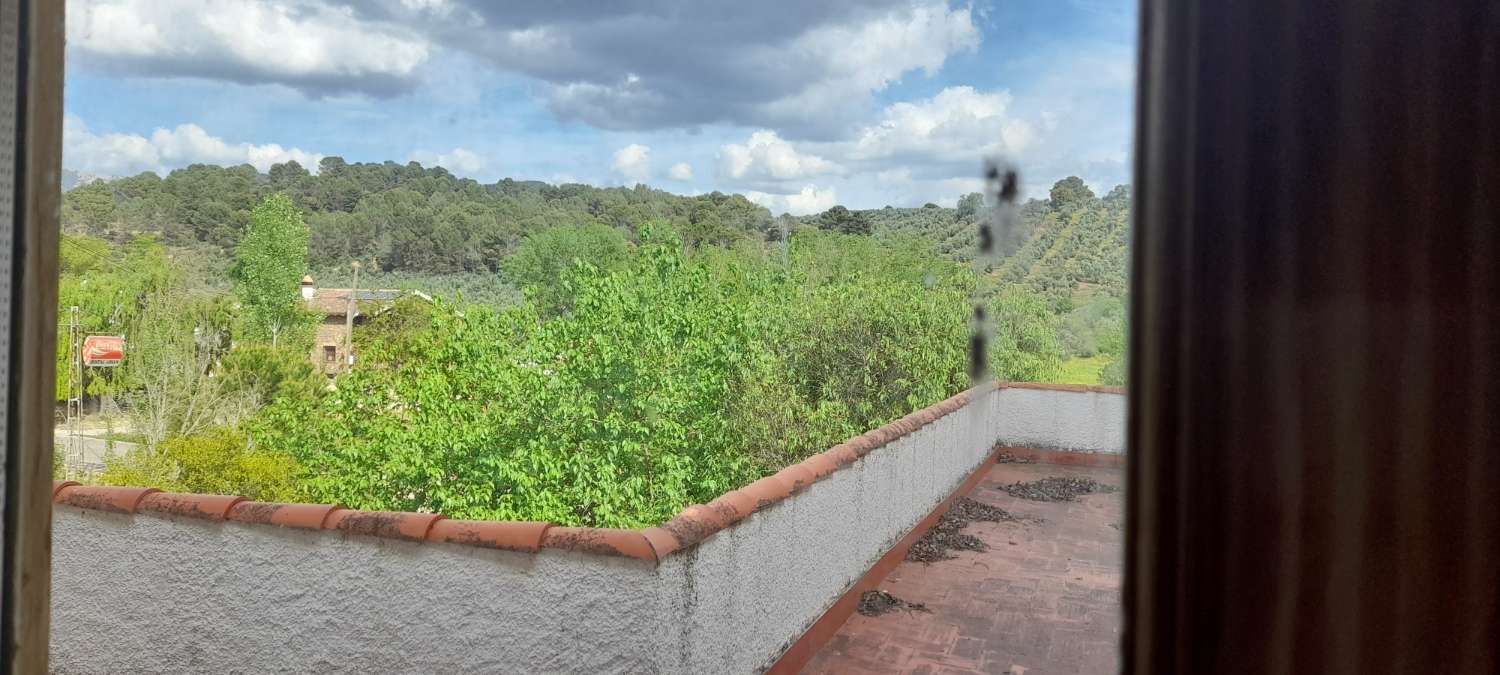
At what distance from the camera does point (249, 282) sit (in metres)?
17.7

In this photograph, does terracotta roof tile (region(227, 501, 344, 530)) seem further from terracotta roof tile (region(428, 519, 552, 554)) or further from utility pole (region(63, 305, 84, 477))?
utility pole (region(63, 305, 84, 477))

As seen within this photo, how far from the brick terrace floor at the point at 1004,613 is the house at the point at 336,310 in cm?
1526

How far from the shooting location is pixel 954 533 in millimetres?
5875

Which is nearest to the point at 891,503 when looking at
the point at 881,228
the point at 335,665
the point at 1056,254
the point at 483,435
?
the point at 1056,254

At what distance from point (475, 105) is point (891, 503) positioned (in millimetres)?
48215

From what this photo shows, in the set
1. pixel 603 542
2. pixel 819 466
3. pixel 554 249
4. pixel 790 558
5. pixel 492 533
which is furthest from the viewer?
pixel 554 249

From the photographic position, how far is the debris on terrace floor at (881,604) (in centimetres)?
445

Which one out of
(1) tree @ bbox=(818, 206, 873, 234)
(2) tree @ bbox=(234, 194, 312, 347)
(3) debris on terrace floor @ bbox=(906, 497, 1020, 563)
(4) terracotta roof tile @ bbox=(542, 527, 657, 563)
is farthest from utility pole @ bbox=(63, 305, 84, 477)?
(4) terracotta roof tile @ bbox=(542, 527, 657, 563)

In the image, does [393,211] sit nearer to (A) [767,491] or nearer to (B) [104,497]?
(B) [104,497]

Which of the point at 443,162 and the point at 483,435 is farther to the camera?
the point at 443,162

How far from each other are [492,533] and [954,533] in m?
3.71

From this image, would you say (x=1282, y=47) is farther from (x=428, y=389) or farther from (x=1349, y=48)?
(x=428, y=389)

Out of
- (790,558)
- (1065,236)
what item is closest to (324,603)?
(790,558)

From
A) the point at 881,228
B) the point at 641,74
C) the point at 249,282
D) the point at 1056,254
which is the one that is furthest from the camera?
the point at 641,74
